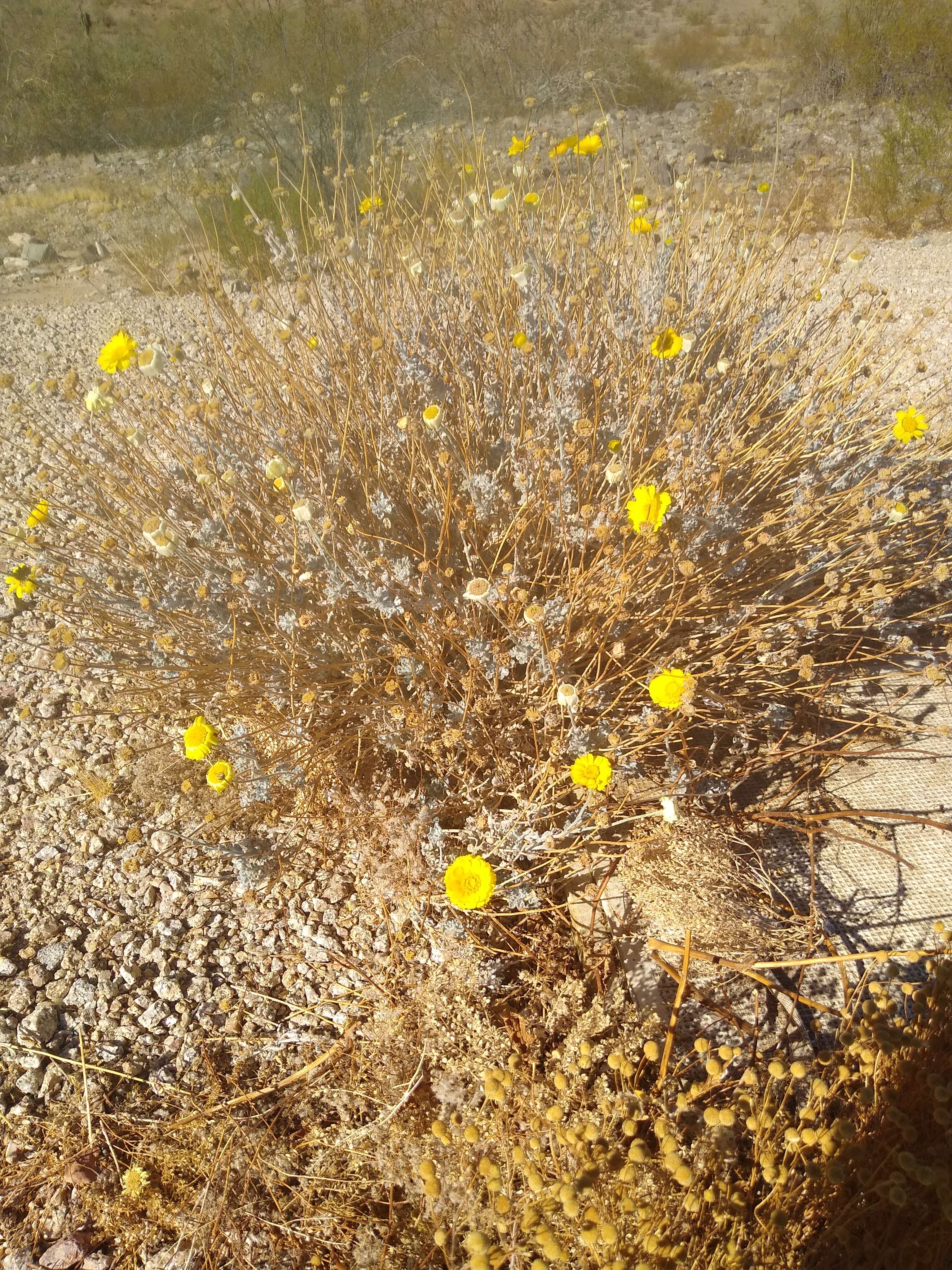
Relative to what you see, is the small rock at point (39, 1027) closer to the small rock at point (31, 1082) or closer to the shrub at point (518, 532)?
the small rock at point (31, 1082)

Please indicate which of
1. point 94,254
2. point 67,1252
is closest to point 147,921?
point 67,1252

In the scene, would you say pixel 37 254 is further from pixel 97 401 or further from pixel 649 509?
pixel 649 509

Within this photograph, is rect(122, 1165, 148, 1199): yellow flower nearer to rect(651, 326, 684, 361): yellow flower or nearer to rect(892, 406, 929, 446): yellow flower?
rect(651, 326, 684, 361): yellow flower

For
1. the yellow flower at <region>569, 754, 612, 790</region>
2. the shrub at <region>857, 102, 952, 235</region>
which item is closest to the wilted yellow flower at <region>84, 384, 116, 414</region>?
the yellow flower at <region>569, 754, 612, 790</region>

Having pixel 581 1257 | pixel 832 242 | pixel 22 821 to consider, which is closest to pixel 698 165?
pixel 832 242

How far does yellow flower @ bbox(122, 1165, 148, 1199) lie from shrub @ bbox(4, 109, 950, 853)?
34.1 inches

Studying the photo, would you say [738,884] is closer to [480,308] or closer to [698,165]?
[480,308]

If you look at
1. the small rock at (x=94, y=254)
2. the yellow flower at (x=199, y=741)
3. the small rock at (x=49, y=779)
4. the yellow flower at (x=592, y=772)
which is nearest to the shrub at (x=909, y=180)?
the yellow flower at (x=592, y=772)

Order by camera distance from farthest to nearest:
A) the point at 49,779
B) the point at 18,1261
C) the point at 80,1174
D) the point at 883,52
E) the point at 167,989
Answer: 1. the point at 883,52
2. the point at 49,779
3. the point at 167,989
4. the point at 80,1174
5. the point at 18,1261

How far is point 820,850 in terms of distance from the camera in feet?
6.27

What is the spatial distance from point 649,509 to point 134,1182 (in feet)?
5.88

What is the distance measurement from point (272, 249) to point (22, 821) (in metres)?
2.10

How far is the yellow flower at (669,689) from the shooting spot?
1.61 meters

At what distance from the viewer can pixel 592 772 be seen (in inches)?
62.7
